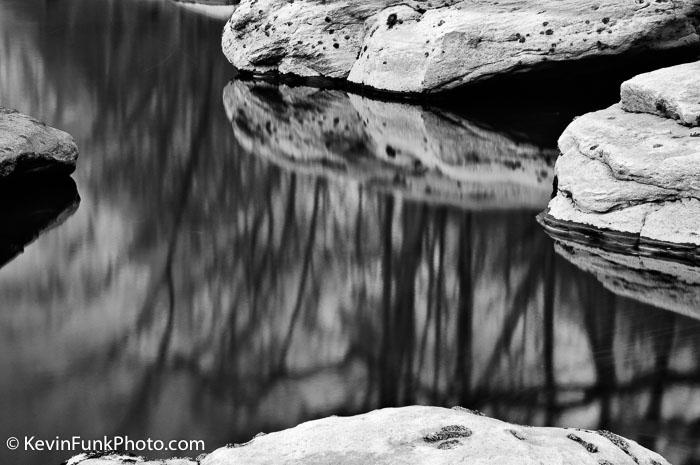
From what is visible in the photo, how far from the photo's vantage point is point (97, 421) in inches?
294

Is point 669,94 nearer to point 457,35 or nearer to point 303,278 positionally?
point 303,278

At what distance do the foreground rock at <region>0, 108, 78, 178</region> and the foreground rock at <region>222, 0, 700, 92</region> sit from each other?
9470 millimetres

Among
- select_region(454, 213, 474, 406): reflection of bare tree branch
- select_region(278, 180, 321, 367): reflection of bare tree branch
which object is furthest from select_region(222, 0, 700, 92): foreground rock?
select_region(454, 213, 474, 406): reflection of bare tree branch

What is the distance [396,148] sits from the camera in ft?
58.3

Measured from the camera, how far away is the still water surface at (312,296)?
7.95 metres

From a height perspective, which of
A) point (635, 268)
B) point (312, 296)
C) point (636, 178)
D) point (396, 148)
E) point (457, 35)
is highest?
point (457, 35)

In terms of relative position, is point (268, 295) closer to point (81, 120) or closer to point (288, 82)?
point (81, 120)

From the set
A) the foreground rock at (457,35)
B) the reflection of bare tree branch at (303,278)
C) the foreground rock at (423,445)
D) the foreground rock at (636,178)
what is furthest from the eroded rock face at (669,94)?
the foreground rock at (423,445)

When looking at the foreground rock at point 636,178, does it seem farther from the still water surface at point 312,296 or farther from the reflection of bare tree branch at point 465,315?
the reflection of bare tree branch at point 465,315

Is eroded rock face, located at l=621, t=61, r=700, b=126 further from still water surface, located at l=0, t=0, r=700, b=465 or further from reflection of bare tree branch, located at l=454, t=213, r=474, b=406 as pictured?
reflection of bare tree branch, located at l=454, t=213, r=474, b=406

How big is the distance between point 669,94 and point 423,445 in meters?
9.26

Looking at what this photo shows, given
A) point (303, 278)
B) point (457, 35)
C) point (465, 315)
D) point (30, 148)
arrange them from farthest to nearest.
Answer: point (457, 35) < point (30, 148) < point (303, 278) < point (465, 315)

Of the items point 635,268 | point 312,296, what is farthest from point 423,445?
point 635,268

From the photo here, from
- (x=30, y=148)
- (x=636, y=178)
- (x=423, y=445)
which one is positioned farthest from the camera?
(x=30, y=148)
